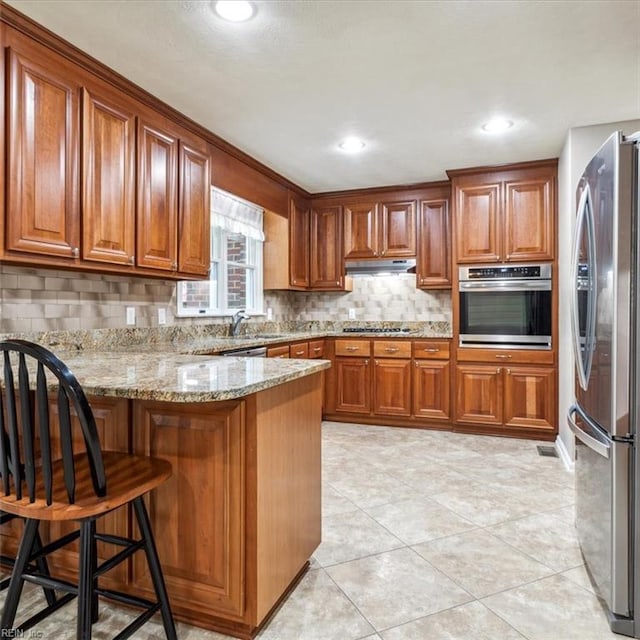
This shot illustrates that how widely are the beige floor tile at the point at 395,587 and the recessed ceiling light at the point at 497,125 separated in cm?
276

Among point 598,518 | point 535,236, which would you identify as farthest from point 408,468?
point 535,236

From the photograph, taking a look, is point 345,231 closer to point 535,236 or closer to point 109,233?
point 535,236

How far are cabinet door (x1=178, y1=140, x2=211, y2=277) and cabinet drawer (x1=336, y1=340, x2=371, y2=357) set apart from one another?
1.88 m

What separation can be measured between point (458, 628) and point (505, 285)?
3.14 m

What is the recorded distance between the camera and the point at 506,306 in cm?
417

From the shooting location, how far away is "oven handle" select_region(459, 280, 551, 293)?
4062mm

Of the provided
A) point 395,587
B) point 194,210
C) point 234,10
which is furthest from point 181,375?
point 194,210

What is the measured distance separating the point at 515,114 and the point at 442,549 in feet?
8.83

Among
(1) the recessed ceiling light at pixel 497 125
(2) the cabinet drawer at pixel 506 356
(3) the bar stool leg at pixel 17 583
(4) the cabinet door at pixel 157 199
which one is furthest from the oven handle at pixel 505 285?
(3) the bar stool leg at pixel 17 583

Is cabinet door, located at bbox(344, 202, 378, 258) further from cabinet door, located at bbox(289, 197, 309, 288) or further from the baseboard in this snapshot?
the baseboard

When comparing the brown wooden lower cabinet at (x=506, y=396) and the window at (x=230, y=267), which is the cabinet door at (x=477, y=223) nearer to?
the brown wooden lower cabinet at (x=506, y=396)

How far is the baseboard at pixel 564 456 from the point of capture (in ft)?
10.8

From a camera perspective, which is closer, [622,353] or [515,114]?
[622,353]

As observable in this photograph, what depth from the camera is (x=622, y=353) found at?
1585mm
